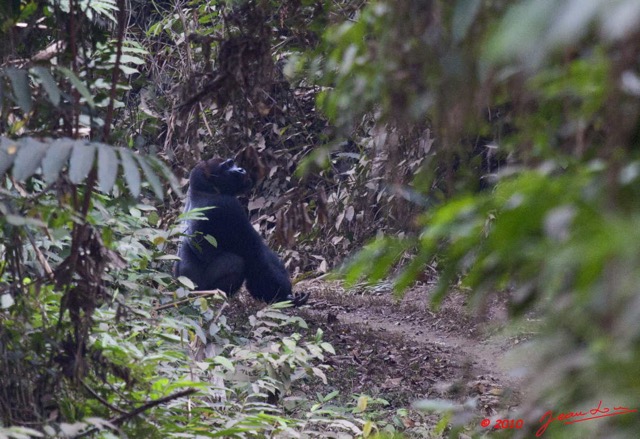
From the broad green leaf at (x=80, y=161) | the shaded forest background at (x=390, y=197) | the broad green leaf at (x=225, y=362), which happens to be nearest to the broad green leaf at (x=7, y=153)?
the shaded forest background at (x=390, y=197)

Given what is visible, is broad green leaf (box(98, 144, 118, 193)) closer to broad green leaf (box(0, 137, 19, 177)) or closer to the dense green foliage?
broad green leaf (box(0, 137, 19, 177))

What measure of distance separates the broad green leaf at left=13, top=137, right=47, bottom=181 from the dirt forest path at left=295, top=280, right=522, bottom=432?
2.29 metres

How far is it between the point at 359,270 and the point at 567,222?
1.51 feet

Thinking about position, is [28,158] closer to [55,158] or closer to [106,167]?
[55,158]

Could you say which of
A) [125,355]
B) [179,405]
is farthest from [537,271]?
[179,405]

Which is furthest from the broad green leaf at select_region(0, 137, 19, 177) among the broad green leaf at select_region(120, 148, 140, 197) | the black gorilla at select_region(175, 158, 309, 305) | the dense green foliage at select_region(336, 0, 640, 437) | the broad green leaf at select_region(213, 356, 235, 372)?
the black gorilla at select_region(175, 158, 309, 305)

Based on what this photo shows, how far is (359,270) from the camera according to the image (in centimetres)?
114

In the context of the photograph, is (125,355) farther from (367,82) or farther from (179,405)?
(367,82)

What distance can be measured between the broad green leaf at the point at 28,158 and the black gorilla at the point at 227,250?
480cm

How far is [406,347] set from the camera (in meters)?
5.46
